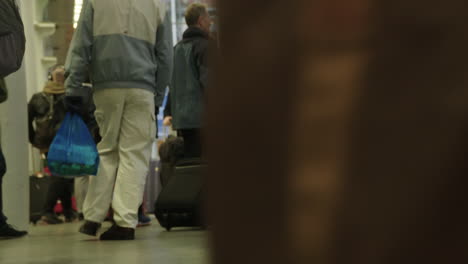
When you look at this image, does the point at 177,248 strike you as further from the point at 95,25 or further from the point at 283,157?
the point at 283,157

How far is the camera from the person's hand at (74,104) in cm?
594

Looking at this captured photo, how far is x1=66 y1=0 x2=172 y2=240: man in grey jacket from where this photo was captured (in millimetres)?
5605

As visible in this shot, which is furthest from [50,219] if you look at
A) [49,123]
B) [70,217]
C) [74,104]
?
[74,104]

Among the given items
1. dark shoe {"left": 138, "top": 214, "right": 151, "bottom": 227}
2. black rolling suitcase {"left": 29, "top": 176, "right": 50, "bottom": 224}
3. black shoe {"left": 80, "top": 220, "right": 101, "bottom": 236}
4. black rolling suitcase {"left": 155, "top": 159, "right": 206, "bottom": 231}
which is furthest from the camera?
black rolling suitcase {"left": 29, "top": 176, "right": 50, "bottom": 224}

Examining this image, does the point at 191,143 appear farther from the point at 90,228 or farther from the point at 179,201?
the point at 90,228

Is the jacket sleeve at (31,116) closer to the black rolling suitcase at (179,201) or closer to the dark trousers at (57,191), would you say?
the dark trousers at (57,191)

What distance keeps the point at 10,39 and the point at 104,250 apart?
4.72 ft

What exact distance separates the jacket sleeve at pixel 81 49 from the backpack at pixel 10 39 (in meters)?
0.32

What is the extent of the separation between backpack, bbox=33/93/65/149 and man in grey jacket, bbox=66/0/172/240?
337cm

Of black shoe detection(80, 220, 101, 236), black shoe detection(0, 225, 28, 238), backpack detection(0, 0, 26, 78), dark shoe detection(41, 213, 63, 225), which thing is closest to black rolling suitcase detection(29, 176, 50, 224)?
dark shoe detection(41, 213, 63, 225)

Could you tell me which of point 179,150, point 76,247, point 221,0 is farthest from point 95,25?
point 221,0

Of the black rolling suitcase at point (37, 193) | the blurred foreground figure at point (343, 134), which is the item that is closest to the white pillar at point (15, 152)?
the black rolling suitcase at point (37, 193)

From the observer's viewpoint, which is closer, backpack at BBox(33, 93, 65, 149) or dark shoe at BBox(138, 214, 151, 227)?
dark shoe at BBox(138, 214, 151, 227)

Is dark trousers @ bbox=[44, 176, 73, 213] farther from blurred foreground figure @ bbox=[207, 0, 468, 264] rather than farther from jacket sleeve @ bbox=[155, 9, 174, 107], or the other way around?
blurred foreground figure @ bbox=[207, 0, 468, 264]
